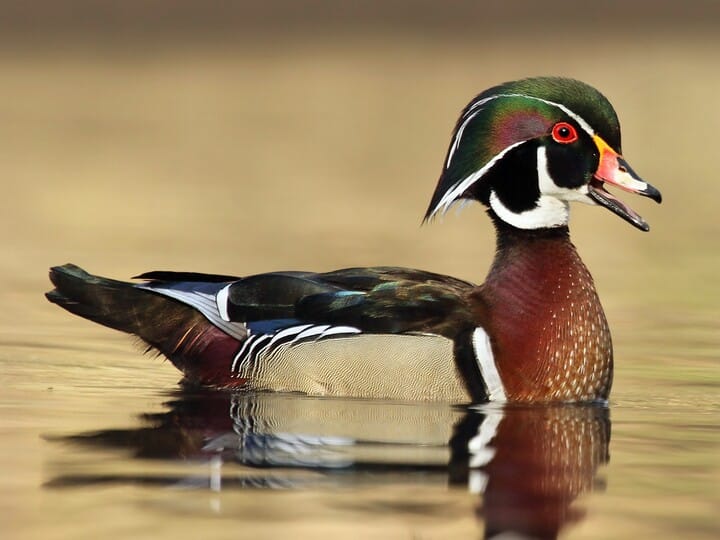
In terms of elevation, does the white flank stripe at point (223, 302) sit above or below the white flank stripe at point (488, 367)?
above

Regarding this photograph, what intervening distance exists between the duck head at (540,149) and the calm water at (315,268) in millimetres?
998

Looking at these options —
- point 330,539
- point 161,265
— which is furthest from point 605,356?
point 161,265

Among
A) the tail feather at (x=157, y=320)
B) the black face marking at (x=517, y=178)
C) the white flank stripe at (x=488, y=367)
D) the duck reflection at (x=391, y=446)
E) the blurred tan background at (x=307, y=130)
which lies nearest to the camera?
the duck reflection at (x=391, y=446)

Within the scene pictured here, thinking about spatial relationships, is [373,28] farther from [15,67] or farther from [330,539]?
[330,539]

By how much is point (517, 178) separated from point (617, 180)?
18.1 inches

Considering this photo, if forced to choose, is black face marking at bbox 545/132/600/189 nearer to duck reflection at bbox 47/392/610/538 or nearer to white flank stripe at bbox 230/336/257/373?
duck reflection at bbox 47/392/610/538

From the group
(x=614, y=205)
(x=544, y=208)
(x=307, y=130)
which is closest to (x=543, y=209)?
(x=544, y=208)

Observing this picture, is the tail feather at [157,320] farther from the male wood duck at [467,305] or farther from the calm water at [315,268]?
the calm water at [315,268]

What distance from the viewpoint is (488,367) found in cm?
854

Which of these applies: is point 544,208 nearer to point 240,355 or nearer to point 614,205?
point 614,205

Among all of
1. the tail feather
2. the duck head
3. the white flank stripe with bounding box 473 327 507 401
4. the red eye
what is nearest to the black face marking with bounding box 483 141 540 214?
the duck head

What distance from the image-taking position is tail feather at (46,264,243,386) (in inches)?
356

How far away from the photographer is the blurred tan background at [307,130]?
14.1 metres

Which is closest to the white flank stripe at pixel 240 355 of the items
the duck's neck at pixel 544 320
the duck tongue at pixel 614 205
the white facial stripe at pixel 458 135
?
the duck's neck at pixel 544 320
